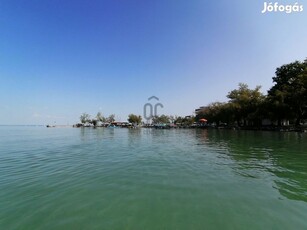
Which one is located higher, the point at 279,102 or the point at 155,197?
the point at 279,102

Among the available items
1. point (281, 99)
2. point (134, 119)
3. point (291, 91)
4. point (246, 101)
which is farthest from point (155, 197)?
point (134, 119)

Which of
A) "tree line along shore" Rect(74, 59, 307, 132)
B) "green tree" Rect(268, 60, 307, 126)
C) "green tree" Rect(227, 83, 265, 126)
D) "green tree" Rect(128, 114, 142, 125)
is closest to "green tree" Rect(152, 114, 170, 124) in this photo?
"green tree" Rect(128, 114, 142, 125)

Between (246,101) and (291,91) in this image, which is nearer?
(291,91)

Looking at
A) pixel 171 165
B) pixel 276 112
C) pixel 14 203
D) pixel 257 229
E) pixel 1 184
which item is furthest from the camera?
pixel 276 112

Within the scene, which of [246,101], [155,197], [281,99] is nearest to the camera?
[155,197]

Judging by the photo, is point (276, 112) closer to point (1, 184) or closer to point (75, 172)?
point (75, 172)

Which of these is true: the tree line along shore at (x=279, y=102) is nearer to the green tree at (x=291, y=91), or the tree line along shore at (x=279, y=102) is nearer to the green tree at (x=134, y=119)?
the green tree at (x=291, y=91)

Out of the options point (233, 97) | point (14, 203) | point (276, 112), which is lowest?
point (14, 203)

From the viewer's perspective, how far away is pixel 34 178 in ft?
29.4

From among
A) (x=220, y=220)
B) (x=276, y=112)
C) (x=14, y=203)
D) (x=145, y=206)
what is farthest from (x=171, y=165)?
(x=276, y=112)

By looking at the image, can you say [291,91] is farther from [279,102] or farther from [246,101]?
[246,101]

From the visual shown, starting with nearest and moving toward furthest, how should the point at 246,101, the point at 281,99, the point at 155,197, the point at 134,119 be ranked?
the point at 155,197, the point at 281,99, the point at 246,101, the point at 134,119

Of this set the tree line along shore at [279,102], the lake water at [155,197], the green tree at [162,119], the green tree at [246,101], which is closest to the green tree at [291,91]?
the tree line along shore at [279,102]

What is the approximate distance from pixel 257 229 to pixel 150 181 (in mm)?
4440
